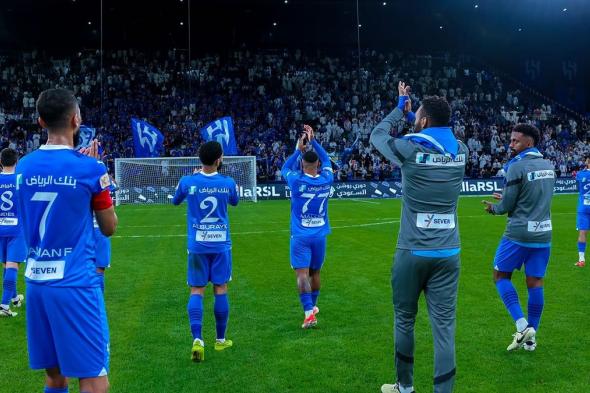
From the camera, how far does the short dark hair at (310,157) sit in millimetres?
8375

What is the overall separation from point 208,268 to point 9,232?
3666mm

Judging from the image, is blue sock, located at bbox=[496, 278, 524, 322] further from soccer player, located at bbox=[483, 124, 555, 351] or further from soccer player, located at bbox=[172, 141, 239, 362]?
soccer player, located at bbox=[172, 141, 239, 362]

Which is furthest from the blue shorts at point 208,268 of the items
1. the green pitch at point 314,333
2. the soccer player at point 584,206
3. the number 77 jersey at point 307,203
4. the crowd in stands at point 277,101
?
the crowd in stands at point 277,101

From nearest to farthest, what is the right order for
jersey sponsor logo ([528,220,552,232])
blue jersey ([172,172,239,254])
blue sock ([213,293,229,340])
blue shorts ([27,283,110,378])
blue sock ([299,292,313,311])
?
1. blue shorts ([27,283,110,378])
2. jersey sponsor logo ([528,220,552,232])
3. blue jersey ([172,172,239,254])
4. blue sock ([213,293,229,340])
5. blue sock ([299,292,313,311])

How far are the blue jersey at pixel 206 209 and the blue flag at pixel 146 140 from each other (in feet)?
80.8

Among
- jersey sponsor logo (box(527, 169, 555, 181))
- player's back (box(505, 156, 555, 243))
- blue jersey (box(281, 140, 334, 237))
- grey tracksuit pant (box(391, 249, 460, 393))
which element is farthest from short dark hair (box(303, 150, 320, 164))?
grey tracksuit pant (box(391, 249, 460, 393))

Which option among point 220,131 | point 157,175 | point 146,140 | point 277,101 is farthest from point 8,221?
point 277,101

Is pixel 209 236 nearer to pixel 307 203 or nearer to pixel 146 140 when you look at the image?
pixel 307 203

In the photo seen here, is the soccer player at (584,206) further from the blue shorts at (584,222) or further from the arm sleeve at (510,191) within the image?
the arm sleeve at (510,191)

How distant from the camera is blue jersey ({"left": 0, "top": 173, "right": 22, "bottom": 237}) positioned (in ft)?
28.5

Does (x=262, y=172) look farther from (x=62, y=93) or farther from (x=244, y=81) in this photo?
(x=62, y=93)

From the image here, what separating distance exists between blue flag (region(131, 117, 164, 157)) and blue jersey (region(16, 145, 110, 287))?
27636mm

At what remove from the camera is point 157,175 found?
3098cm

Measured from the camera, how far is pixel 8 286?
9.02 m
